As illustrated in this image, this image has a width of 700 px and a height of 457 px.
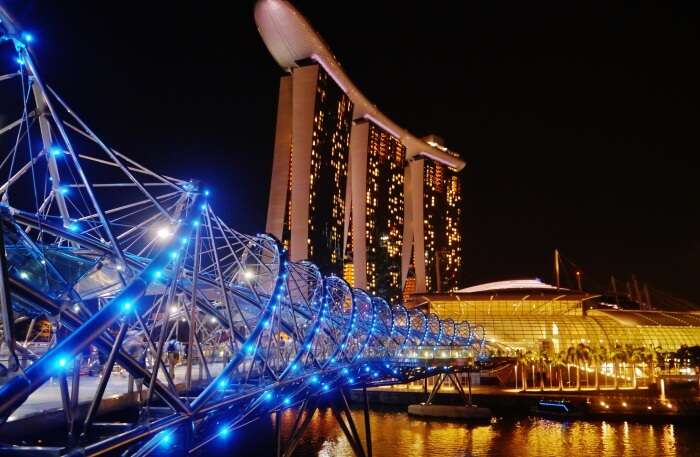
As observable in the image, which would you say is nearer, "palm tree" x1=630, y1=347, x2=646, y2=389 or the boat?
the boat

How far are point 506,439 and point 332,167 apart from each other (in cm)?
8350

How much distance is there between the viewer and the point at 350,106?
132 metres

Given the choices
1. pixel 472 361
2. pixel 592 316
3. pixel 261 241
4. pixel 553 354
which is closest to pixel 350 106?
pixel 592 316

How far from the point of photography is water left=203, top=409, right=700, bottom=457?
1501 inches

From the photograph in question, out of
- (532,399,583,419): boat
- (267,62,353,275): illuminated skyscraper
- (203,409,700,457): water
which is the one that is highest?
(267,62,353,275): illuminated skyscraper

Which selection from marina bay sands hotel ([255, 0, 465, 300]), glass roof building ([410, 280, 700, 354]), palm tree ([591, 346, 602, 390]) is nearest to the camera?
palm tree ([591, 346, 602, 390])

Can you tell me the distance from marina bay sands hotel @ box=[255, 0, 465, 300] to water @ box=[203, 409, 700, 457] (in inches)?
2131

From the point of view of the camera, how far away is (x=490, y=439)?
1718 inches

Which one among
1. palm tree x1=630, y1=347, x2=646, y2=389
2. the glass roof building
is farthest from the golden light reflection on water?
the glass roof building

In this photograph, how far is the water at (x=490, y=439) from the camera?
38125 millimetres

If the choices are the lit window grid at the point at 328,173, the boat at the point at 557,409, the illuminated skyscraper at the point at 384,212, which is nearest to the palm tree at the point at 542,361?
the boat at the point at 557,409

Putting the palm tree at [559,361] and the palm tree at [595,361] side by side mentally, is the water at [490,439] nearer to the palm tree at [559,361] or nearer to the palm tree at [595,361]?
the palm tree at [595,361]

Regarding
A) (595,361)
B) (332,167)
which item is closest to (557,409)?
(595,361)

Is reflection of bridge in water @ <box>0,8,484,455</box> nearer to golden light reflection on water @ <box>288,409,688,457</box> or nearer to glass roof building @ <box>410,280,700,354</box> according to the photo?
golden light reflection on water @ <box>288,409,688,457</box>
